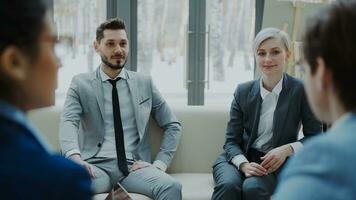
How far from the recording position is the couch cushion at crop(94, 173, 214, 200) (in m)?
2.79

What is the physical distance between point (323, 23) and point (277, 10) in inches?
134

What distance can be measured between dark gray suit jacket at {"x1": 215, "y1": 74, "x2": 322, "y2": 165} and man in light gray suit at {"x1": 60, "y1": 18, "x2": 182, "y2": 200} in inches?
15.6

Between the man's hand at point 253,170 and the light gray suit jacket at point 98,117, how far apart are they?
1.76ft

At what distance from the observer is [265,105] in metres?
2.93

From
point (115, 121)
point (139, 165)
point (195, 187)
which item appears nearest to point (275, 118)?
point (195, 187)

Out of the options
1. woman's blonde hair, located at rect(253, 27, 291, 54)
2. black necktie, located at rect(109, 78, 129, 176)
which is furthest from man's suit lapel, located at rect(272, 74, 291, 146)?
black necktie, located at rect(109, 78, 129, 176)

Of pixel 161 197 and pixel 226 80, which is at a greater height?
pixel 226 80

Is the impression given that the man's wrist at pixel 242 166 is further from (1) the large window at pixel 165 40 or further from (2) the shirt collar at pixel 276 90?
(1) the large window at pixel 165 40

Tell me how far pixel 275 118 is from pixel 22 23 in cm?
234

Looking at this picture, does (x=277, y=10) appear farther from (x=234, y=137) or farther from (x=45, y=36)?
(x=45, y=36)

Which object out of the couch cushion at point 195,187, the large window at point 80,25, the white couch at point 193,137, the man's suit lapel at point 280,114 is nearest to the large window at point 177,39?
the large window at point 80,25

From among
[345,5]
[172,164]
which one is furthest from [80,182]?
[172,164]

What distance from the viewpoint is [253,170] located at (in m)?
2.76

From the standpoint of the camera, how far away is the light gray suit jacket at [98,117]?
3.01m
